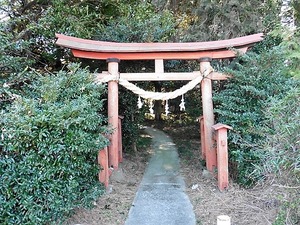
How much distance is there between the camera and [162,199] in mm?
4148

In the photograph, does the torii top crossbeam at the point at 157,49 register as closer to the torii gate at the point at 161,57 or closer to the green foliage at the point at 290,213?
the torii gate at the point at 161,57

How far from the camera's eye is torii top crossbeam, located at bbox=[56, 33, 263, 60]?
201 inches

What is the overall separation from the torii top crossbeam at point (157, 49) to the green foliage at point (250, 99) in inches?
24.0

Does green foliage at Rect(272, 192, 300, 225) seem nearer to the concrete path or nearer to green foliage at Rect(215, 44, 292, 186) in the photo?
the concrete path

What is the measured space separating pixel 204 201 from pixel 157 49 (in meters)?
2.75

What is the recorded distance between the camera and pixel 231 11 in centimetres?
673

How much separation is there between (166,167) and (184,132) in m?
4.38

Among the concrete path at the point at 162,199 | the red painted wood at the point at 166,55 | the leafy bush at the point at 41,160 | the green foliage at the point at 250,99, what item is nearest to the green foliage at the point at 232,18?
the red painted wood at the point at 166,55

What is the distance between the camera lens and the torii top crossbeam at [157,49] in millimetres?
5098

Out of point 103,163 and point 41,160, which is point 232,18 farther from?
point 41,160

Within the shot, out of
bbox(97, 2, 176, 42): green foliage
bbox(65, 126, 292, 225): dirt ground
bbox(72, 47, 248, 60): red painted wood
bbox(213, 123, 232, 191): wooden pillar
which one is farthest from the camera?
bbox(97, 2, 176, 42): green foliage

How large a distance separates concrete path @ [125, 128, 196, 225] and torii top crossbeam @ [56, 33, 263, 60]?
232 cm

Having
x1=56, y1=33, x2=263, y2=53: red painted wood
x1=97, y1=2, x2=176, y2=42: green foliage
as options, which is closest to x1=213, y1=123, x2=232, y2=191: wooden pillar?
x1=56, y1=33, x2=263, y2=53: red painted wood

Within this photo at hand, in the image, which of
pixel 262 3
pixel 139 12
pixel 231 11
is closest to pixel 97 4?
pixel 139 12
